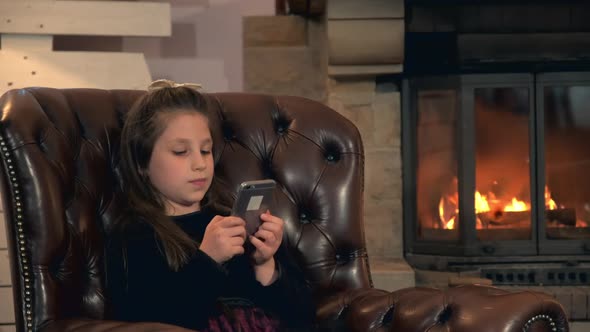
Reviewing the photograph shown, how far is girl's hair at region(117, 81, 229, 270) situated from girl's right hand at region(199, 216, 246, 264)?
0.21ft

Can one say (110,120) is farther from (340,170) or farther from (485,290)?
(485,290)

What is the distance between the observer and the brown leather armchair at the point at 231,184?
1.55m

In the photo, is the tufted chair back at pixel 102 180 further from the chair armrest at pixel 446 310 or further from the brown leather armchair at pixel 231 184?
the chair armrest at pixel 446 310

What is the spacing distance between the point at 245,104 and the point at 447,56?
1375 millimetres

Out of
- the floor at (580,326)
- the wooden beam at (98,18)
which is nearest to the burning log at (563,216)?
the floor at (580,326)

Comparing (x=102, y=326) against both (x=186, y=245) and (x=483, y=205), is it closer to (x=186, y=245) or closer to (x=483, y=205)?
(x=186, y=245)

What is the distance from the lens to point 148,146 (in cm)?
176

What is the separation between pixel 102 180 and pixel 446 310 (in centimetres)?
69

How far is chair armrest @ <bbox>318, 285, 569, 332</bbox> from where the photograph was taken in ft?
4.74

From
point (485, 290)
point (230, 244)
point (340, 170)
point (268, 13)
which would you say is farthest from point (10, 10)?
point (485, 290)

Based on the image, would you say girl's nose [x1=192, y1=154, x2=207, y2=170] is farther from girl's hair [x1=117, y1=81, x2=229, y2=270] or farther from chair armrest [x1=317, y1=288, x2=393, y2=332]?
chair armrest [x1=317, y1=288, x2=393, y2=332]

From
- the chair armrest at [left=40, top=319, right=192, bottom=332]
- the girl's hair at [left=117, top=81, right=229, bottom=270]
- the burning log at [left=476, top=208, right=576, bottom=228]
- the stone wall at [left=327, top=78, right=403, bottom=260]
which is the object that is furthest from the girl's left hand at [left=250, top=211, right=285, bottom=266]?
the burning log at [left=476, top=208, right=576, bottom=228]

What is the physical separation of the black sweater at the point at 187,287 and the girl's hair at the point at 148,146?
0.04 meters

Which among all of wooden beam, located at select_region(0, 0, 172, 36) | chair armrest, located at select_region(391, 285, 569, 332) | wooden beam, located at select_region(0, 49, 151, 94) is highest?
wooden beam, located at select_region(0, 0, 172, 36)
